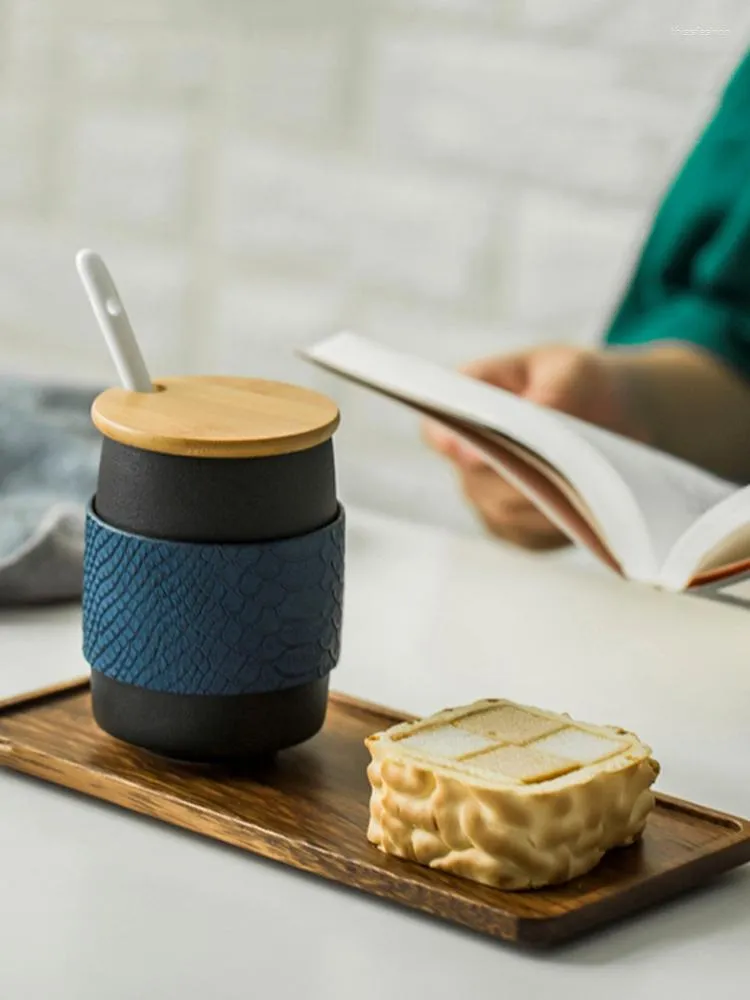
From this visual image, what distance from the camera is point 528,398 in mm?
1002

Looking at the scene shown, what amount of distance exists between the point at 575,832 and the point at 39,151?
1.69 m

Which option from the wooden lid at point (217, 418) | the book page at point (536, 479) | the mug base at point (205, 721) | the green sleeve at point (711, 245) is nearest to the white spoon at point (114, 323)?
the wooden lid at point (217, 418)

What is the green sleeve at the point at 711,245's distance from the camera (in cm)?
123

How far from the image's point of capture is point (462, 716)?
0.54 metres

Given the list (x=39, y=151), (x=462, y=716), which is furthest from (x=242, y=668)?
(x=39, y=151)

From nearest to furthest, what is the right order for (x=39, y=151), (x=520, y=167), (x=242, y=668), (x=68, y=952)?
(x=68, y=952), (x=242, y=668), (x=520, y=167), (x=39, y=151)

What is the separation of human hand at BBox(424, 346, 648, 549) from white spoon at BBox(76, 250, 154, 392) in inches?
15.4

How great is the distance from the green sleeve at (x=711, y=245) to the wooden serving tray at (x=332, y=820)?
2.25 ft

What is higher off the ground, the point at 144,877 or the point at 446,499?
the point at 144,877

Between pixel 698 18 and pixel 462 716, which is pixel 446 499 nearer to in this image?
pixel 698 18

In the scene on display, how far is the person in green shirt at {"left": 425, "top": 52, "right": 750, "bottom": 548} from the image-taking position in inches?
41.4

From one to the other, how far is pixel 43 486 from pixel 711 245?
0.58m

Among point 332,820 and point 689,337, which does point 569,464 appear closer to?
point 332,820

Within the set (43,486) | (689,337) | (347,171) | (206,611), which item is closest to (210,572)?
(206,611)
